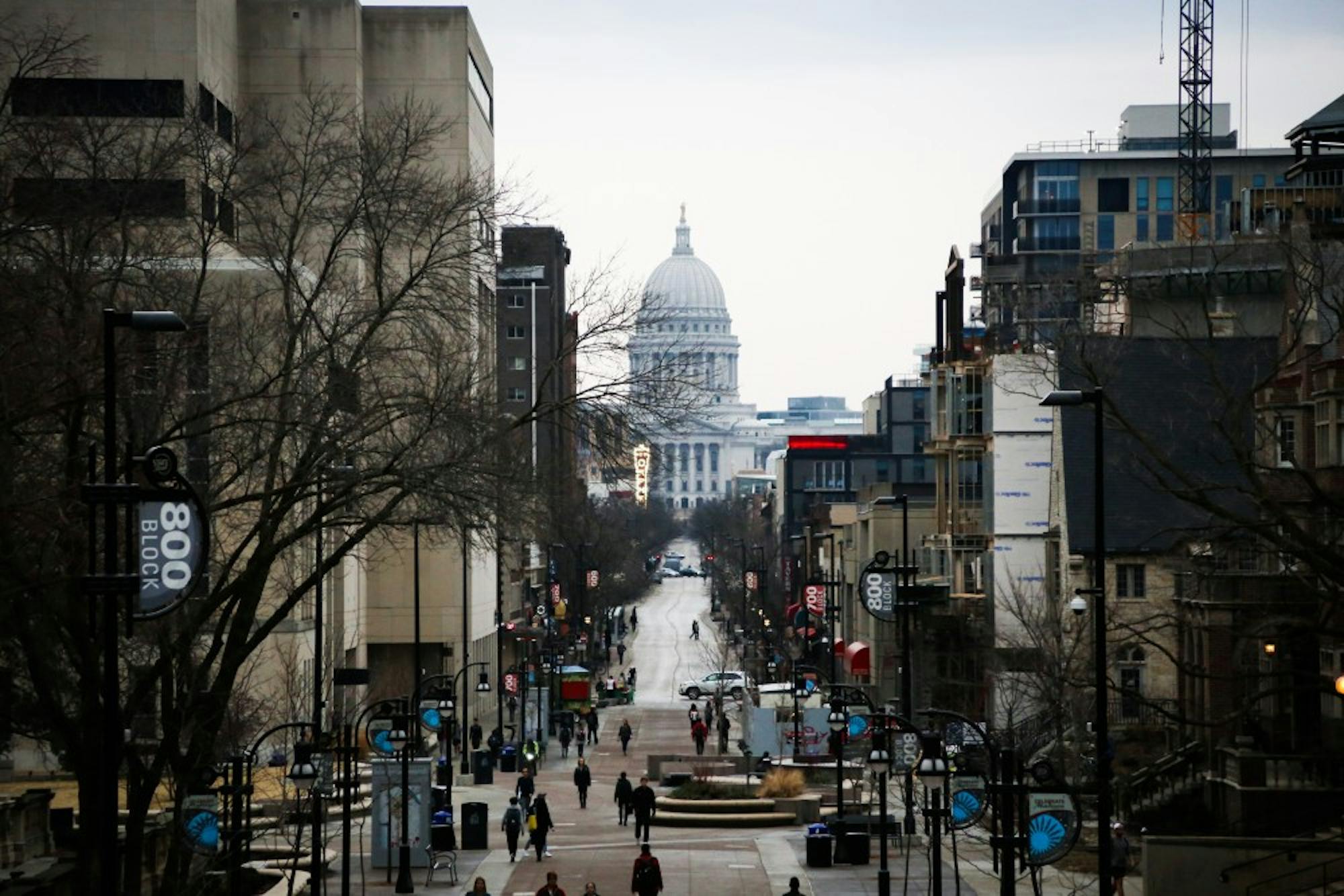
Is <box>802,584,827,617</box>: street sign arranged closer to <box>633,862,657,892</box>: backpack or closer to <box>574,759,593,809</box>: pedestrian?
<box>574,759,593,809</box>: pedestrian

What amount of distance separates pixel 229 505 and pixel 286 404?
87.1 inches

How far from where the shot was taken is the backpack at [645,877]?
36.9m

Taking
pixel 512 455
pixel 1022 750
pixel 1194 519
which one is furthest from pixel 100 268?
pixel 1194 519

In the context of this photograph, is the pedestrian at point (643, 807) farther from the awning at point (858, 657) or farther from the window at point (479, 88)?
the window at point (479, 88)

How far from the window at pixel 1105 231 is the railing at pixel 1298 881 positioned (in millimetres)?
114660

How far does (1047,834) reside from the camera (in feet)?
99.9

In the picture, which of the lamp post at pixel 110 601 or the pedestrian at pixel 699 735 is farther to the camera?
the pedestrian at pixel 699 735

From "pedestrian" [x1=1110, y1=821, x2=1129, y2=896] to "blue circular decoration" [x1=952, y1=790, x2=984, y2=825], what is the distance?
2204 millimetres

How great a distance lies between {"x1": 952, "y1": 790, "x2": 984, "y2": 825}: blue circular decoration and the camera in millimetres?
35625

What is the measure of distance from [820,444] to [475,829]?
11054cm

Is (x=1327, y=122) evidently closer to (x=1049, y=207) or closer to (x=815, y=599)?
(x=815, y=599)

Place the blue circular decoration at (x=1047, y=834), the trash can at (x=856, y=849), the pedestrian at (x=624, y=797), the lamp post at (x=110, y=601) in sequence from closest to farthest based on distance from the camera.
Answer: the lamp post at (x=110, y=601)
the blue circular decoration at (x=1047, y=834)
the trash can at (x=856, y=849)
the pedestrian at (x=624, y=797)

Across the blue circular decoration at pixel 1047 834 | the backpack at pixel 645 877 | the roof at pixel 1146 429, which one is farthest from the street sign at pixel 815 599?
Answer: the blue circular decoration at pixel 1047 834

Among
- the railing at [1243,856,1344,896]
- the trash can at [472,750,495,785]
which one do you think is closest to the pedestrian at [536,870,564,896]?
the railing at [1243,856,1344,896]
